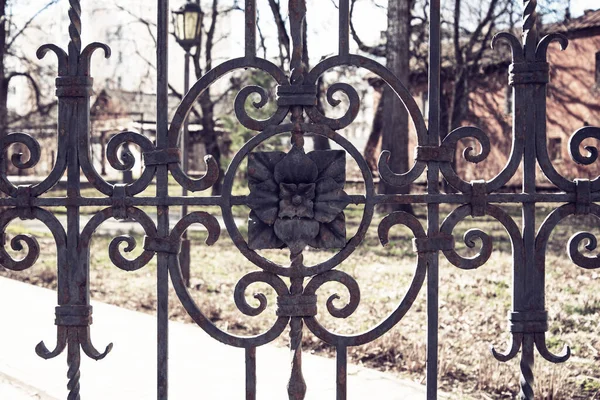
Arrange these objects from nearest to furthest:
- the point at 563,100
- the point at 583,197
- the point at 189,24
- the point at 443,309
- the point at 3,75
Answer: the point at 583,197 → the point at 443,309 → the point at 189,24 → the point at 3,75 → the point at 563,100

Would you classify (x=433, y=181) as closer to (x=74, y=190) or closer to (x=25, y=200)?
(x=74, y=190)

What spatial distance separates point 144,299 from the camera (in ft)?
23.0

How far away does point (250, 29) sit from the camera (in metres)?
2.20

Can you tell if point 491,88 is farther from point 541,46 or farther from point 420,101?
point 541,46

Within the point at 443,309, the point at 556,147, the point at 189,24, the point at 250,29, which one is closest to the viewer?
the point at 250,29

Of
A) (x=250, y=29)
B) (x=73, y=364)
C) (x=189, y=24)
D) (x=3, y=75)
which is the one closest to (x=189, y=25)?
(x=189, y=24)

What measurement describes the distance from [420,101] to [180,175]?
31365 mm

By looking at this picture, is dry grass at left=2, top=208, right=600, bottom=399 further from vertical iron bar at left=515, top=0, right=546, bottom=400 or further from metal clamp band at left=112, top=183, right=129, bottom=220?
metal clamp band at left=112, top=183, right=129, bottom=220

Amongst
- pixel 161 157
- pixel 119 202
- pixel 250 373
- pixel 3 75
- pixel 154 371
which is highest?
pixel 3 75

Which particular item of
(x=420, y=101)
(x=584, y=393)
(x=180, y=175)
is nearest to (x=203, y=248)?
(x=584, y=393)

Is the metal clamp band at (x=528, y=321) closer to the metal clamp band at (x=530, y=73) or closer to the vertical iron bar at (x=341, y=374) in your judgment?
the vertical iron bar at (x=341, y=374)

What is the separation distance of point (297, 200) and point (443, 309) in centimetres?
436

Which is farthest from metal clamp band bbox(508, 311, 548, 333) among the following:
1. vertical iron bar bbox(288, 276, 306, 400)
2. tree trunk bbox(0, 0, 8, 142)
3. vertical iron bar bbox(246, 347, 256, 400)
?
tree trunk bbox(0, 0, 8, 142)

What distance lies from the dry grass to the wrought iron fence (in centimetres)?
165
